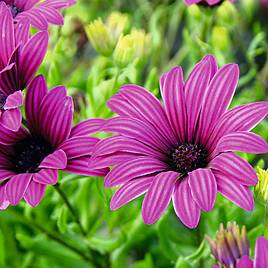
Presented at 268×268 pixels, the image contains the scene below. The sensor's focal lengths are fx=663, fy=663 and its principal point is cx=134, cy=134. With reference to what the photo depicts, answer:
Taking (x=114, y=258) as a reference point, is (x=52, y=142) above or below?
above

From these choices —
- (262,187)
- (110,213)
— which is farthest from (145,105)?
(110,213)

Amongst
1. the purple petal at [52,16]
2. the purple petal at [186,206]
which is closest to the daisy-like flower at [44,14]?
the purple petal at [52,16]

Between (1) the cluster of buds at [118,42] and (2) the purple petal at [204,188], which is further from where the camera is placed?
(1) the cluster of buds at [118,42]

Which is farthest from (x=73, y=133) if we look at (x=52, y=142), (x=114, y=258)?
(x=114, y=258)

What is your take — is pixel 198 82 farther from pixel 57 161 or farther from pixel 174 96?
pixel 57 161

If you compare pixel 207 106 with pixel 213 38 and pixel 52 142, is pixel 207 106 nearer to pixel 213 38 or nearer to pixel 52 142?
pixel 52 142

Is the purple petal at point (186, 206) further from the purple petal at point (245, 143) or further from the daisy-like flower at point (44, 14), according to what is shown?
the daisy-like flower at point (44, 14)
